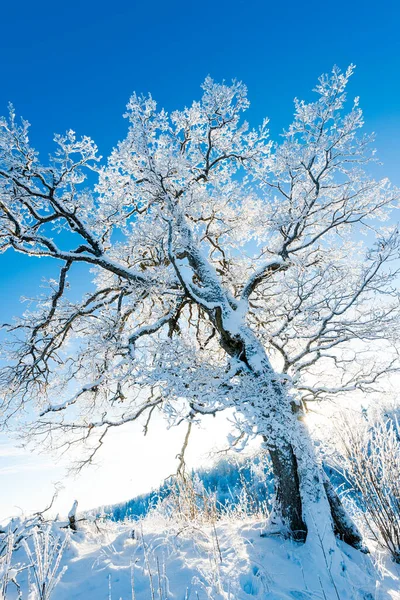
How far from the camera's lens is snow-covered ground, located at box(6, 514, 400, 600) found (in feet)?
9.84

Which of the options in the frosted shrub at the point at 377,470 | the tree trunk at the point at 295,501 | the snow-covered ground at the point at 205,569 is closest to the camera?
the snow-covered ground at the point at 205,569

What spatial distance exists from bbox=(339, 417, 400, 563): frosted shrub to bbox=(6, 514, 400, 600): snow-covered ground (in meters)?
0.48

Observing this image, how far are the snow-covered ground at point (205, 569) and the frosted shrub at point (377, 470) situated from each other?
1.59ft

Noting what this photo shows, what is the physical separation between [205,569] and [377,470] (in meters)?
2.43

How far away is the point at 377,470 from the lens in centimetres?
417

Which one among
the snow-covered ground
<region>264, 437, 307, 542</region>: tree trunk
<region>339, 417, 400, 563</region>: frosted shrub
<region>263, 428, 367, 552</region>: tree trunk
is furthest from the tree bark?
<region>339, 417, 400, 563</region>: frosted shrub

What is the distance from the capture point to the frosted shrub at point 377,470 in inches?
159

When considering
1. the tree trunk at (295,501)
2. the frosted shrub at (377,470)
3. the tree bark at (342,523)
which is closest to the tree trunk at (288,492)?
the tree trunk at (295,501)

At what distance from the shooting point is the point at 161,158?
290 inches

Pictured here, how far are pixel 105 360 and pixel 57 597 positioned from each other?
4552mm

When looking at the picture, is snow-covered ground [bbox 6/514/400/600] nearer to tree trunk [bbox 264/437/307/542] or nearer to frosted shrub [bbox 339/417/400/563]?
tree trunk [bbox 264/437/307/542]

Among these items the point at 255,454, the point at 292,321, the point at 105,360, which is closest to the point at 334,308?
the point at 292,321

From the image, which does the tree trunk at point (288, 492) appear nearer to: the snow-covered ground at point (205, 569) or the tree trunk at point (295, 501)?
the tree trunk at point (295, 501)

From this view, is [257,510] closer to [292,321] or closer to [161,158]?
[292,321]
